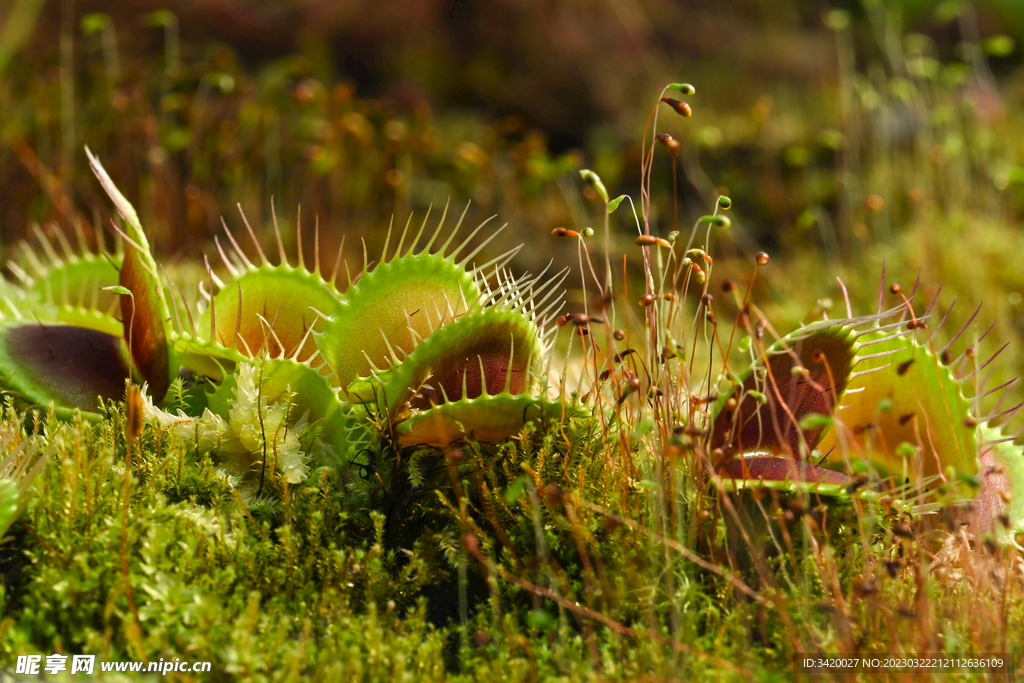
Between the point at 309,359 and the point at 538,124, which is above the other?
the point at 538,124

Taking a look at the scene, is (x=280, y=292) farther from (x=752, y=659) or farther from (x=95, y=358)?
(x=752, y=659)

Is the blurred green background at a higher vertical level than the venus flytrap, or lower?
higher

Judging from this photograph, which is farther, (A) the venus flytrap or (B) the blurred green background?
(B) the blurred green background

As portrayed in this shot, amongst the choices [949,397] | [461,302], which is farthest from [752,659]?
[461,302]

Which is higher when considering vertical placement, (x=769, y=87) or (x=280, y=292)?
(x=769, y=87)

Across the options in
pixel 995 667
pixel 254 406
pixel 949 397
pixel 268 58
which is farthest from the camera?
pixel 268 58

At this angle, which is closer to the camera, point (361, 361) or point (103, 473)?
point (103, 473)

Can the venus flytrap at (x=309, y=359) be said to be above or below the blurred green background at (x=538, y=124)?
below

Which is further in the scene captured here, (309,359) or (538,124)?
(538,124)
